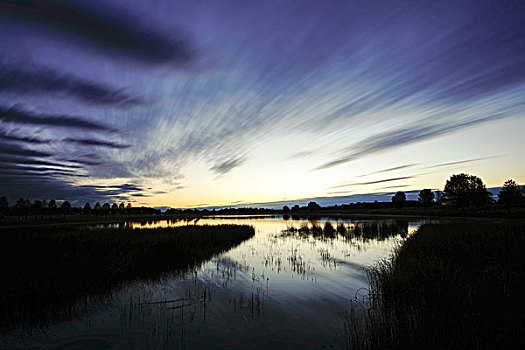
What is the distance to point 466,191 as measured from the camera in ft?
295

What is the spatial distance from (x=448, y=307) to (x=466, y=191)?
106814mm

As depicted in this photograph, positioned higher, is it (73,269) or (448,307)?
(448,307)

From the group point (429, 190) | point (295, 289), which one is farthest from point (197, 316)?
point (429, 190)

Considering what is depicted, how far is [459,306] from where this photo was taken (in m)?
8.47

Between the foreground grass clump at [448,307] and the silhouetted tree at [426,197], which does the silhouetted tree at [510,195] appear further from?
the foreground grass clump at [448,307]

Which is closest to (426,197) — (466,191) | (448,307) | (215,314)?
(466,191)

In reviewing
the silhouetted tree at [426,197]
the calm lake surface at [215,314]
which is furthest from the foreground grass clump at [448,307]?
the silhouetted tree at [426,197]

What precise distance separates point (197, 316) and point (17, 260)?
14137 millimetres

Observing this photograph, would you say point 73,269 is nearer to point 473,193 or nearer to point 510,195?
point 473,193

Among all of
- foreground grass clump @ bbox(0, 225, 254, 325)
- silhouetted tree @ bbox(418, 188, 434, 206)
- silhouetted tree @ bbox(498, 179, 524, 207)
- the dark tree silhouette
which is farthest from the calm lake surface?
silhouetted tree @ bbox(418, 188, 434, 206)

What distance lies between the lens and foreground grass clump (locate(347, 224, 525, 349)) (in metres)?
6.58

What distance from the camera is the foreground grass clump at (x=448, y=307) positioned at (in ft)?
21.6

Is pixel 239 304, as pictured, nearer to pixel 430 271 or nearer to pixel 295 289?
pixel 295 289

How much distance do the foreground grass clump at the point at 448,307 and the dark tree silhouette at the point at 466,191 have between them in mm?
92950
